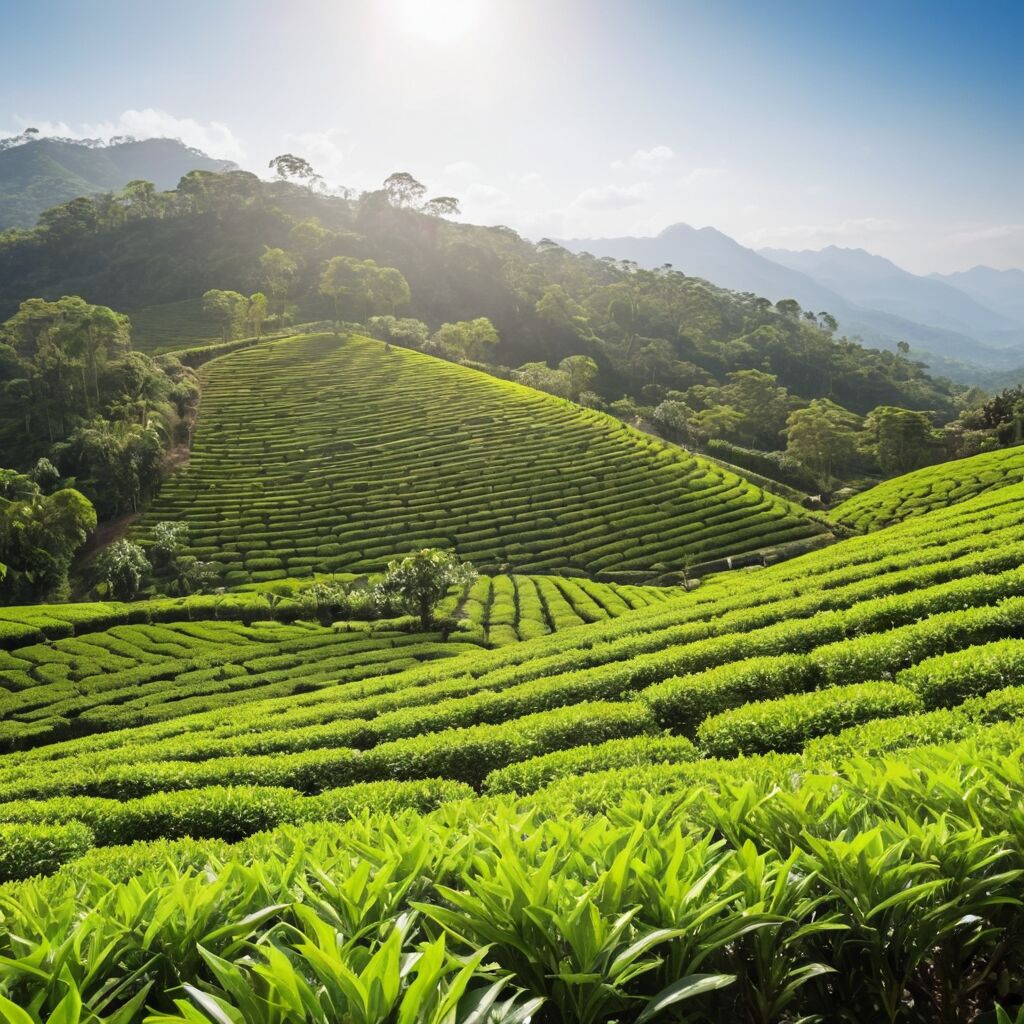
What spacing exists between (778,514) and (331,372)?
193 ft

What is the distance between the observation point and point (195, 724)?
2016 cm

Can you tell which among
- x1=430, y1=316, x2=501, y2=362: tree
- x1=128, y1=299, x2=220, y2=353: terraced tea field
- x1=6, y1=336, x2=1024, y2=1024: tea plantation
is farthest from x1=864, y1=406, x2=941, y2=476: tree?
x1=128, y1=299, x2=220, y2=353: terraced tea field

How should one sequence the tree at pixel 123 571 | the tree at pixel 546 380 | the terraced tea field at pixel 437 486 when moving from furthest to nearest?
1. the tree at pixel 546 380
2. the terraced tea field at pixel 437 486
3. the tree at pixel 123 571

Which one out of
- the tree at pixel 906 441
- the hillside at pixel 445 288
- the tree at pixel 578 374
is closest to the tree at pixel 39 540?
the tree at pixel 578 374

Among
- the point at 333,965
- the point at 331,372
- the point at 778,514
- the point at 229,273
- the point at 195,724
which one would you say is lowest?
the point at 195,724

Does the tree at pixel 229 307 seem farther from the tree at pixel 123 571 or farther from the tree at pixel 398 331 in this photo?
the tree at pixel 123 571

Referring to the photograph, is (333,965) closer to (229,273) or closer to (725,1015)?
(725,1015)

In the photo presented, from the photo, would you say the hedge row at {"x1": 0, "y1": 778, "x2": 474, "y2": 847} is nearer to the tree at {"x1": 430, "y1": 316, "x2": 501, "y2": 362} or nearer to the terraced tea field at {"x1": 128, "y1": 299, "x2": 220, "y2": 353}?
the tree at {"x1": 430, "y1": 316, "x2": 501, "y2": 362}

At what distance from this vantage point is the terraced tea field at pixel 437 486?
49969mm

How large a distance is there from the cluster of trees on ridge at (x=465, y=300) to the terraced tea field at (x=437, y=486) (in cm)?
2701

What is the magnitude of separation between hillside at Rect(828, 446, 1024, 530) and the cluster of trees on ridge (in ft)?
135

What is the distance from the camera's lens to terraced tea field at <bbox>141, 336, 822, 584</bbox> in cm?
4997

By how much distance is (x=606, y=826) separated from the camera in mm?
3770

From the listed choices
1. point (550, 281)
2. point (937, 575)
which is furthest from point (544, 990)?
point (550, 281)
